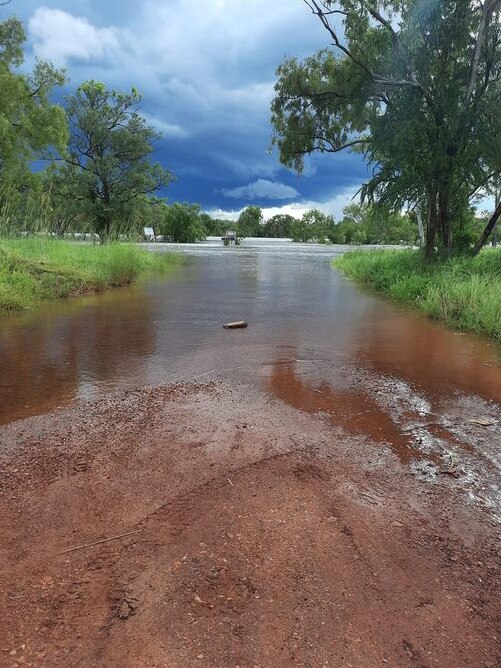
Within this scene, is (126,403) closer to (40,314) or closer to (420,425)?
(420,425)

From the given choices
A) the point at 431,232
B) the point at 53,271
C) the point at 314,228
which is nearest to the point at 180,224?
the point at 314,228

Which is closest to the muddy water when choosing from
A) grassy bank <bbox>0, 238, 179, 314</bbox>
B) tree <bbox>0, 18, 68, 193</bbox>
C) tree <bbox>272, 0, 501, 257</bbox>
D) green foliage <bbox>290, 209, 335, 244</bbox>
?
grassy bank <bbox>0, 238, 179, 314</bbox>

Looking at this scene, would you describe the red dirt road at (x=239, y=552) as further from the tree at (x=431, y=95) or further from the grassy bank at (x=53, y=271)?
the tree at (x=431, y=95)

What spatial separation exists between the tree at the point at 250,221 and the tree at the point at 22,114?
77778 millimetres

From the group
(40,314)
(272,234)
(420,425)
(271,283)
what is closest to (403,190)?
(271,283)

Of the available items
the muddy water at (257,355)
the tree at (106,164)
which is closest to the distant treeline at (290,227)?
the tree at (106,164)

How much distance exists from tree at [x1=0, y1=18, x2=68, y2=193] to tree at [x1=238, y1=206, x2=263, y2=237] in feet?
255

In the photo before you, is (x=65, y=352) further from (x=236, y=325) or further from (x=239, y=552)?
(x=239, y=552)

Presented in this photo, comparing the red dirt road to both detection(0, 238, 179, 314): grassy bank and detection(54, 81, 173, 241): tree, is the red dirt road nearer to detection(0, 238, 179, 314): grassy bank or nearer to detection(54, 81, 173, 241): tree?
detection(0, 238, 179, 314): grassy bank

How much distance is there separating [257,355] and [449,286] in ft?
22.0

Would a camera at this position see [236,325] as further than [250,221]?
No

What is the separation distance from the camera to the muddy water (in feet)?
16.3

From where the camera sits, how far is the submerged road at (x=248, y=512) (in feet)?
6.55

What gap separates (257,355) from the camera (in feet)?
22.1
